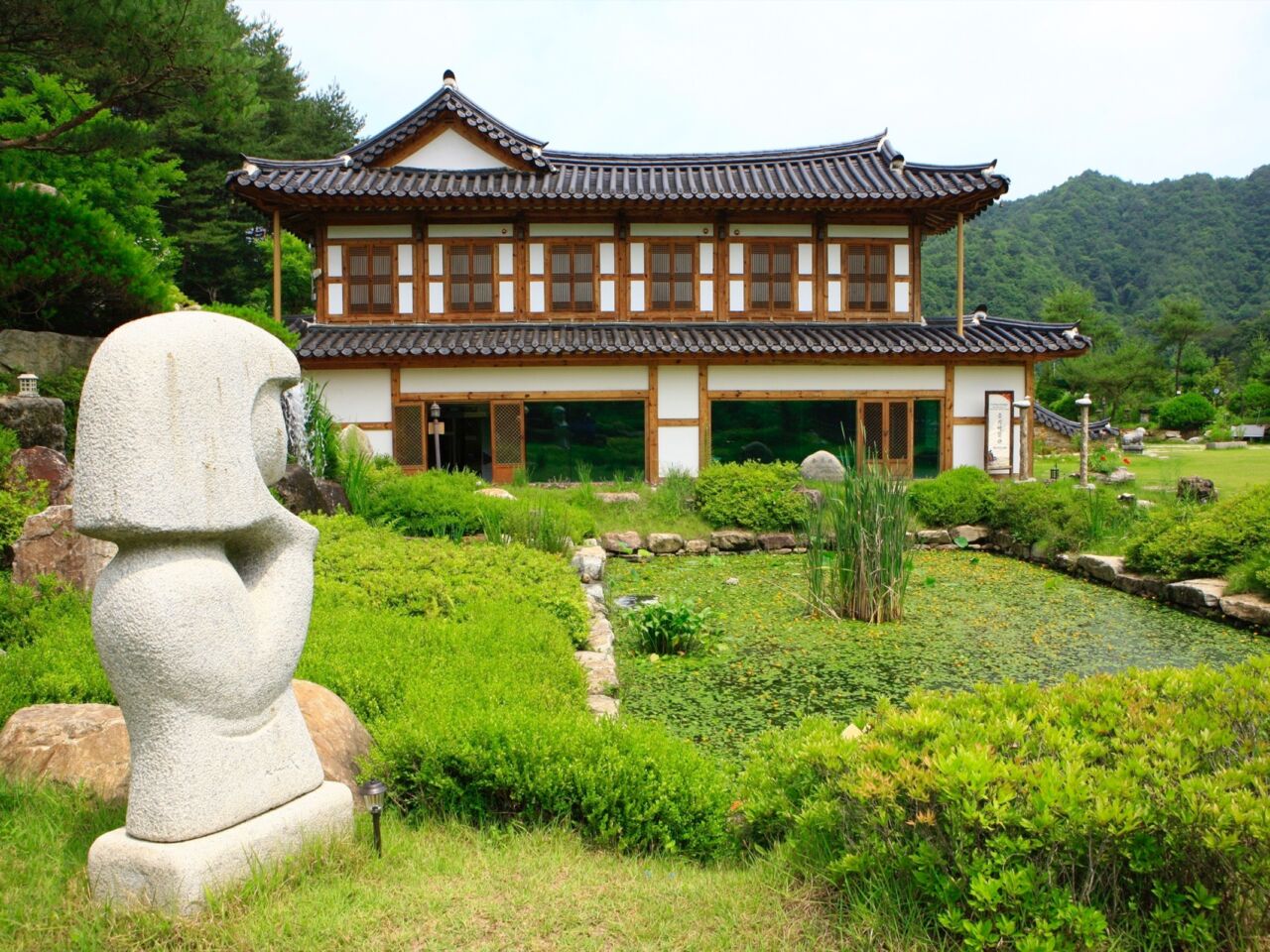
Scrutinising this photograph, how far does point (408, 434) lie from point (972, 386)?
10980 millimetres

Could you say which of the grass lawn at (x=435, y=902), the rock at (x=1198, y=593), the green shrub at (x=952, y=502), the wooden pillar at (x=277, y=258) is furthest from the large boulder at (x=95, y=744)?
the wooden pillar at (x=277, y=258)

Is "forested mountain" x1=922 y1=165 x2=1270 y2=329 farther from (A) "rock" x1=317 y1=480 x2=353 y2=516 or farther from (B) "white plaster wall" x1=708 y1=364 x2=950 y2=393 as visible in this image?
(A) "rock" x1=317 y1=480 x2=353 y2=516

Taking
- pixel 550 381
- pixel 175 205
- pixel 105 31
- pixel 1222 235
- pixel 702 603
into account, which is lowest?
pixel 702 603

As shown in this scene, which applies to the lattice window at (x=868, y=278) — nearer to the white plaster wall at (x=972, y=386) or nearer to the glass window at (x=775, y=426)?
the white plaster wall at (x=972, y=386)

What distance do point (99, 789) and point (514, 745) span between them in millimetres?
1662

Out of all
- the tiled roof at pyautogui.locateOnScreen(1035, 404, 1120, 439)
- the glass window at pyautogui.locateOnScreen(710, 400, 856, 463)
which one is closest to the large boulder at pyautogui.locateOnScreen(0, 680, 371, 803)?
the glass window at pyautogui.locateOnScreen(710, 400, 856, 463)

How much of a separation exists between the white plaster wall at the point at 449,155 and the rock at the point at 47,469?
1184 centimetres

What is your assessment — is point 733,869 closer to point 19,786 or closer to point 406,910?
point 406,910

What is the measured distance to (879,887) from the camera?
9.37ft

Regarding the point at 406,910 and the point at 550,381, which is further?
the point at 550,381

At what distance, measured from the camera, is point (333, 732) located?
3963 mm

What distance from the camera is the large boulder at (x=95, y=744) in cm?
371

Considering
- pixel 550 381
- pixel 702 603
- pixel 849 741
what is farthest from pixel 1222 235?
pixel 849 741

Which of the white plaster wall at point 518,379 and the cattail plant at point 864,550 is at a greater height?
the white plaster wall at point 518,379
